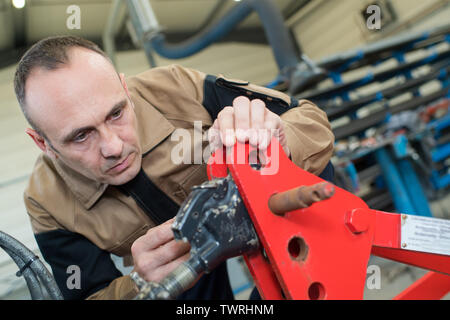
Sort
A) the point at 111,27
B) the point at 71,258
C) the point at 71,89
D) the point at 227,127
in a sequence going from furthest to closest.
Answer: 1. the point at 111,27
2. the point at 71,258
3. the point at 71,89
4. the point at 227,127

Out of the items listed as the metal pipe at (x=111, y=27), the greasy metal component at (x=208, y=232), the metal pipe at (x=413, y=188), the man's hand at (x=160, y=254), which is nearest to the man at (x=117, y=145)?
the man's hand at (x=160, y=254)

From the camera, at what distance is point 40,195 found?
41.3 inches

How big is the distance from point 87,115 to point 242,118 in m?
0.39

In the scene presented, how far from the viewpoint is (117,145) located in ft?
2.86

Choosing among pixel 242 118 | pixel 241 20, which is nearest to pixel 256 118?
pixel 242 118

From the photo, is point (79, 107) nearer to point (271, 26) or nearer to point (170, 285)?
point (170, 285)

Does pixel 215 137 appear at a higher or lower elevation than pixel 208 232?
higher

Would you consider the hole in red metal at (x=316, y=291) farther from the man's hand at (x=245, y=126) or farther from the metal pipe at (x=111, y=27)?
the metal pipe at (x=111, y=27)

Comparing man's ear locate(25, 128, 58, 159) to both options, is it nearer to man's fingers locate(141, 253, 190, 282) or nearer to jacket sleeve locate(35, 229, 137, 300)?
jacket sleeve locate(35, 229, 137, 300)

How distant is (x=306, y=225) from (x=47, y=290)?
0.51m

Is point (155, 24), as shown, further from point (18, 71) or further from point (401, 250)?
point (401, 250)

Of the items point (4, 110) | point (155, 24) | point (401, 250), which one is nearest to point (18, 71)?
point (401, 250)

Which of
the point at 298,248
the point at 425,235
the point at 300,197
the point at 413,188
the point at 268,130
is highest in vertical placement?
the point at 268,130

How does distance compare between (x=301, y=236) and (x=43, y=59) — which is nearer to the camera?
(x=301, y=236)
